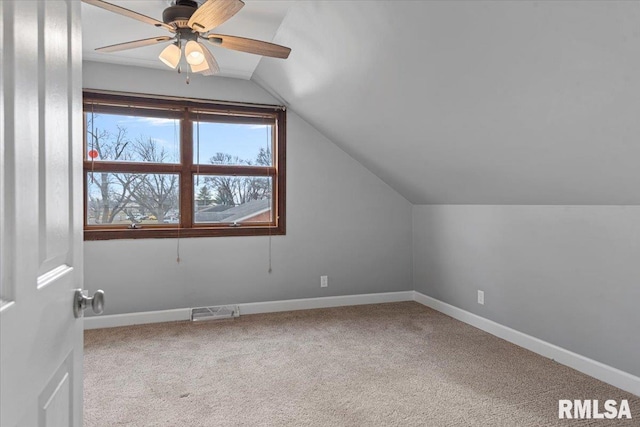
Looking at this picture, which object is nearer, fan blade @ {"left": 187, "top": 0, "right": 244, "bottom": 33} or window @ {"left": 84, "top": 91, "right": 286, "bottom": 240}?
fan blade @ {"left": 187, "top": 0, "right": 244, "bottom": 33}

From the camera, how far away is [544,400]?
2.20m

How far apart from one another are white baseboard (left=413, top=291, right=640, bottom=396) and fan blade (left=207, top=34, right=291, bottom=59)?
2.68m

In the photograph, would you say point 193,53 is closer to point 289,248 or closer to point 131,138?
point 131,138

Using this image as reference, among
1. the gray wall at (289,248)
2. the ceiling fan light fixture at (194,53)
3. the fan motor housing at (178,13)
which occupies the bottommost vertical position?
the gray wall at (289,248)

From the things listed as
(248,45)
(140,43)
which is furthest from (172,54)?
(248,45)

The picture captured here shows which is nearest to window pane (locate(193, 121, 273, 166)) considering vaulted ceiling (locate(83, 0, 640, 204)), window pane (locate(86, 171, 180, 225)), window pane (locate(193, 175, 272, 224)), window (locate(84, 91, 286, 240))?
window (locate(84, 91, 286, 240))

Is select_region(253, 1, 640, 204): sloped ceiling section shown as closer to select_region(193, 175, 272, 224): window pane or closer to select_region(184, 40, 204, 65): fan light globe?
select_region(184, 40, 204, 65): fan light globe

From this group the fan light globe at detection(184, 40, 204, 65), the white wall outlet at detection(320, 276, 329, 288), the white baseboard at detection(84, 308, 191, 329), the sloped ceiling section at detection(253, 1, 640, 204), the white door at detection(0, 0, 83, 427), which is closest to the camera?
the white door at detection(0, 0, 83, 427)

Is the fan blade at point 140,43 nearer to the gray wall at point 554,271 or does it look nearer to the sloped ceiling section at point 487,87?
the sloped ceiling section at point 487,87

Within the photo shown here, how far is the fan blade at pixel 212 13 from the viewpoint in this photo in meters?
1.86

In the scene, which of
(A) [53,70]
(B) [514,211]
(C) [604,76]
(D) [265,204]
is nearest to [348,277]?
(D) [265,204]

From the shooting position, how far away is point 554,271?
9.05ft

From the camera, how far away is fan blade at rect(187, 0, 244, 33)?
186cm

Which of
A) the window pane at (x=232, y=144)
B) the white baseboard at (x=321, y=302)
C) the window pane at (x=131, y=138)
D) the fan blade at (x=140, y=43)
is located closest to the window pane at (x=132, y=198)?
the window pane at (x=131, y=138)
